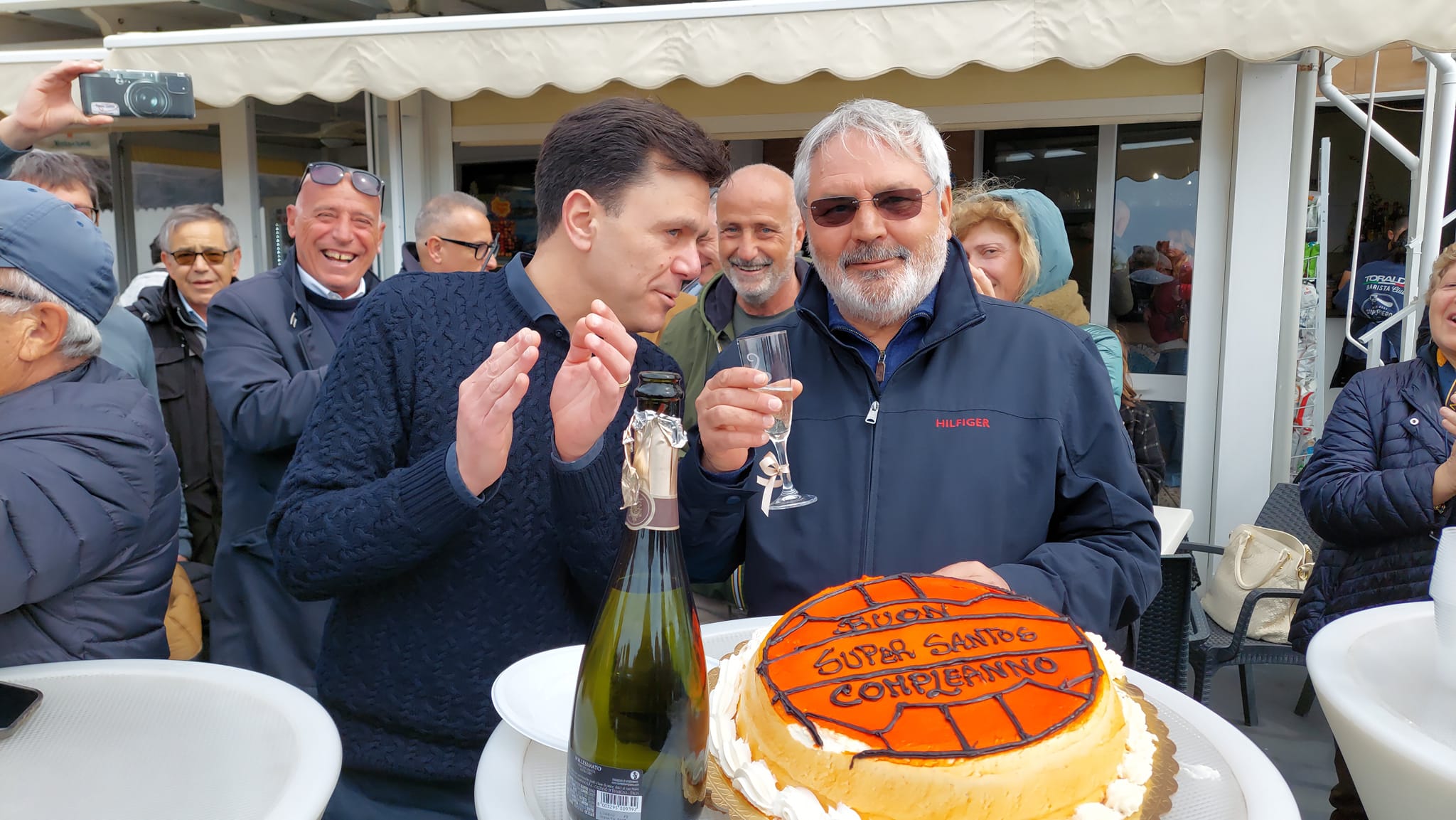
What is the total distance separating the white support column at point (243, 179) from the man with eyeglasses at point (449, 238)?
3.29 m

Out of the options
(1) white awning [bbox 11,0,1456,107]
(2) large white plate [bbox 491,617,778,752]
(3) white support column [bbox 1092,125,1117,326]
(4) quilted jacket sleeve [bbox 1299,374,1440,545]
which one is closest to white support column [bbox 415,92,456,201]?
(1) white awning [bbox 11,0,1456,107]

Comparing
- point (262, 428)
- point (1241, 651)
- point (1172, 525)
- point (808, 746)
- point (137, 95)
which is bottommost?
point (1241, 651)

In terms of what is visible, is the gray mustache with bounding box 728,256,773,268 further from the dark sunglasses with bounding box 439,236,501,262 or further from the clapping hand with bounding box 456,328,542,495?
the clapping hand with bounding box 456,328,542,495

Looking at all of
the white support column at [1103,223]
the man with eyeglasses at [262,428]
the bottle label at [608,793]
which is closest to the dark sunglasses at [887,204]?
the bottle label at [608,793]

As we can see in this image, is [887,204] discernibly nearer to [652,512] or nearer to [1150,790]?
[652,512]

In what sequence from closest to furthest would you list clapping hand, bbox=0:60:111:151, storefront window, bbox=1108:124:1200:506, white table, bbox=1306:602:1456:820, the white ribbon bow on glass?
white table, bbox=1306:602:1456:820, the white ribbon bow on glass, clapping hand, bbox=0:60:111:151, storefront window, bbox=1108:124:1200:506

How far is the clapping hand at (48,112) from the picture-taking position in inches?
90.5

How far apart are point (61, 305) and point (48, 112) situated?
40.0 inches

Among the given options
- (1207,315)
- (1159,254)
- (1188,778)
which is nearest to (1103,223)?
(1159,254)

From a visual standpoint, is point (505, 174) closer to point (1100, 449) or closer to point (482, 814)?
point (1100, 449)

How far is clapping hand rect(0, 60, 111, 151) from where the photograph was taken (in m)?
2.30

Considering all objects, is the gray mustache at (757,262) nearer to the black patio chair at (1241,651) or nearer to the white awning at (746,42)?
the white awning at (746,42)

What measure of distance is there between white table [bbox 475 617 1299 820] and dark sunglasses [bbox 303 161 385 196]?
9.34ft

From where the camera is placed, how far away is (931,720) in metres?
1.07
